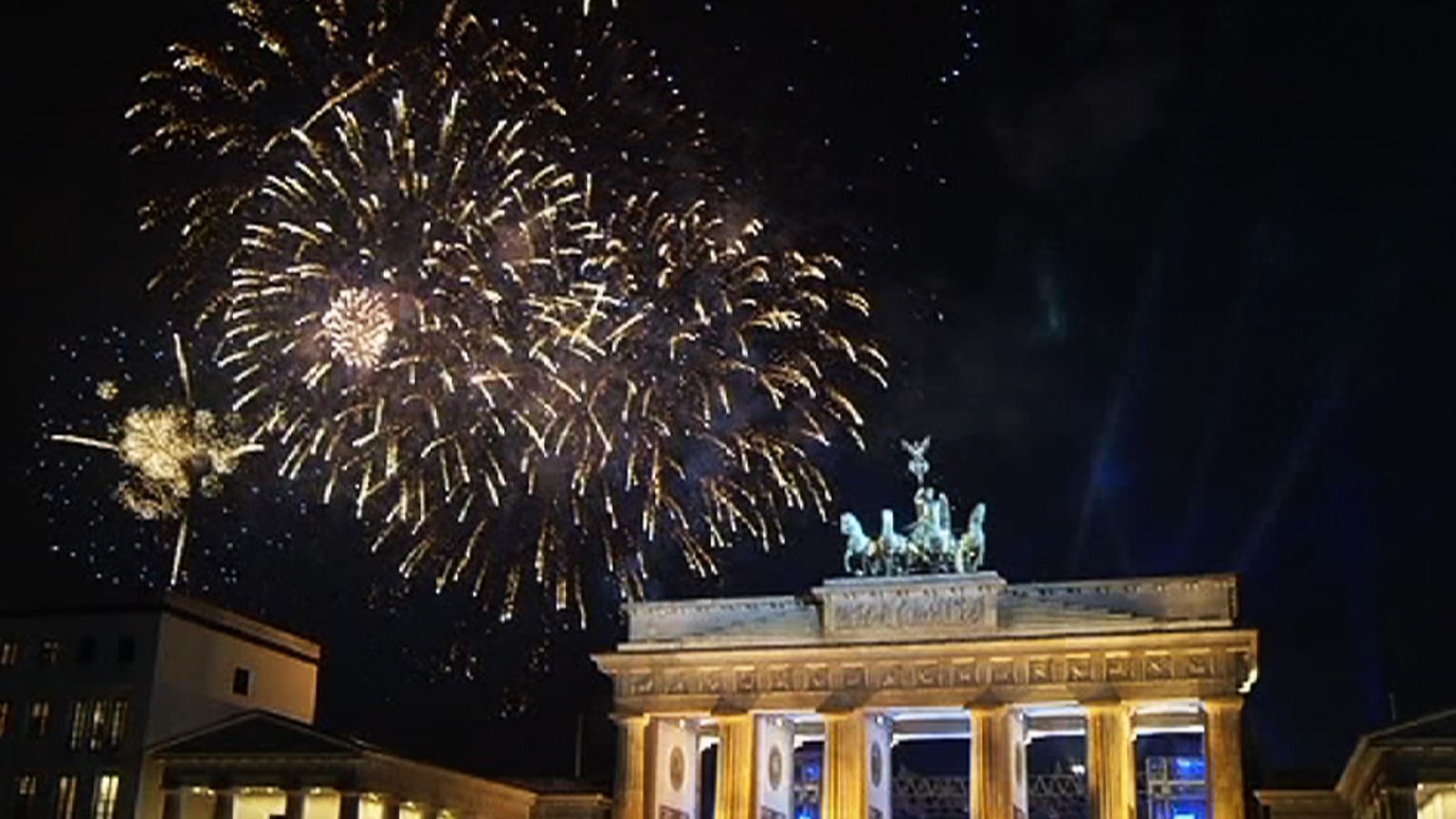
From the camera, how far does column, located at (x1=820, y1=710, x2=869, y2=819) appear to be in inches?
2170

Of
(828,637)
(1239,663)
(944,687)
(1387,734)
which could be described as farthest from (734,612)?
(1387,734)

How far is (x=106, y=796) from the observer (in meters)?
55.6

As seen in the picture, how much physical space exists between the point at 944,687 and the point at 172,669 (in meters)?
27.0

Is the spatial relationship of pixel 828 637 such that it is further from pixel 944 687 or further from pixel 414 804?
pixel 414 804

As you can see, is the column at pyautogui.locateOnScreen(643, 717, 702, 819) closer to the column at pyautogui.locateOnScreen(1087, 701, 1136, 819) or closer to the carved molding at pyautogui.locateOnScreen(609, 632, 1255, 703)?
the carved molding at pyautogui.locateOnScreen(609, 632, 1255, 703)

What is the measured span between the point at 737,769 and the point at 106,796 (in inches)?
856

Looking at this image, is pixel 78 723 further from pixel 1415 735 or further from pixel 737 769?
pixel 1415 735

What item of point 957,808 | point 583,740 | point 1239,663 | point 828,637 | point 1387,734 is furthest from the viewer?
point 583,740

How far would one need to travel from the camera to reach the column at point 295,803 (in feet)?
181

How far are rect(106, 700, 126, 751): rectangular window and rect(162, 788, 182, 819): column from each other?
7.53ft

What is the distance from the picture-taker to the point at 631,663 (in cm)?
5831

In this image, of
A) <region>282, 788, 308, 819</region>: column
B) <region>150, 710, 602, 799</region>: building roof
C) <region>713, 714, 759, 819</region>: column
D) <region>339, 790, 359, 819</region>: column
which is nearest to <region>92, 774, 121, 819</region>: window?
<region>150, 710, 602, 799</region>: building roof

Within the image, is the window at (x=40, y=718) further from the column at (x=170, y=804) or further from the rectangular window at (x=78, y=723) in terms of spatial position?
the column at (x=170, y=804)

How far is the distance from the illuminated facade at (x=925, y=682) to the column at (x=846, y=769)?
44mm
